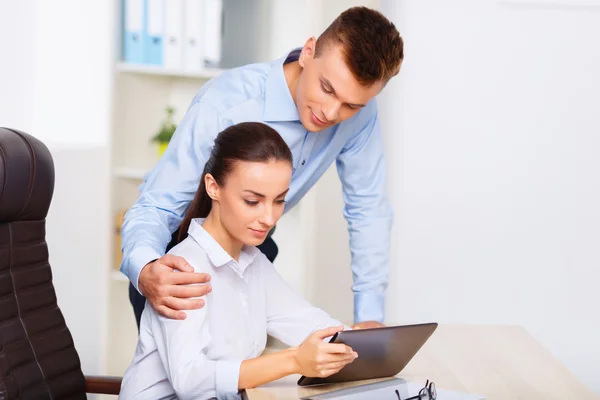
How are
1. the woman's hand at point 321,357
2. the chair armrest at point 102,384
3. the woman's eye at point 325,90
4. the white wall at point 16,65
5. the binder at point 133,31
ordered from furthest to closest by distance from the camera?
the white wall at point 16,65, the binder at point 133,31, the chair armrest at point 102,384, the woman's eye at point 325,90, the woman's hand at point 321,357

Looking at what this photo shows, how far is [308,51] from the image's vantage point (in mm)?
1923

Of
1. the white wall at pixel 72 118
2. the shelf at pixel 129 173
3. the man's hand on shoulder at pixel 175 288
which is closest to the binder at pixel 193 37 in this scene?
the white wall at pixel 72 118

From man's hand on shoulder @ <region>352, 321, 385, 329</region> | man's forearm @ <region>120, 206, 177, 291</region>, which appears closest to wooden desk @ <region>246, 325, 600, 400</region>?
man's hand on shoulder @ <region>352, 321, 385, 329</region>

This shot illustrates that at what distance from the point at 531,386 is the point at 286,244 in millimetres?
1782

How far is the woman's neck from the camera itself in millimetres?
1733

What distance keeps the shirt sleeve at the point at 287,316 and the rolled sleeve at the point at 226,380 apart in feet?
1.12

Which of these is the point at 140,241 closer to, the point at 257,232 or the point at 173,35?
the point at 257,232

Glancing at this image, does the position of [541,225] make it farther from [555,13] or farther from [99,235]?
[99,235]

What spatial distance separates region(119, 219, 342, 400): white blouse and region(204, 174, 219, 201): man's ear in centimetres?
6

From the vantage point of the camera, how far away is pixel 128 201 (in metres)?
3.46

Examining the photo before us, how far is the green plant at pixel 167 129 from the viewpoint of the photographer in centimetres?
348

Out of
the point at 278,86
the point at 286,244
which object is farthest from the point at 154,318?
the point at 286,244

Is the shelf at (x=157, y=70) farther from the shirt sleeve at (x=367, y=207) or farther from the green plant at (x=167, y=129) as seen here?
the shirt sleeve at (x=367, y=207)

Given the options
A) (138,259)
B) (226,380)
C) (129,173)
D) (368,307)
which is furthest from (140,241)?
(129,173)
